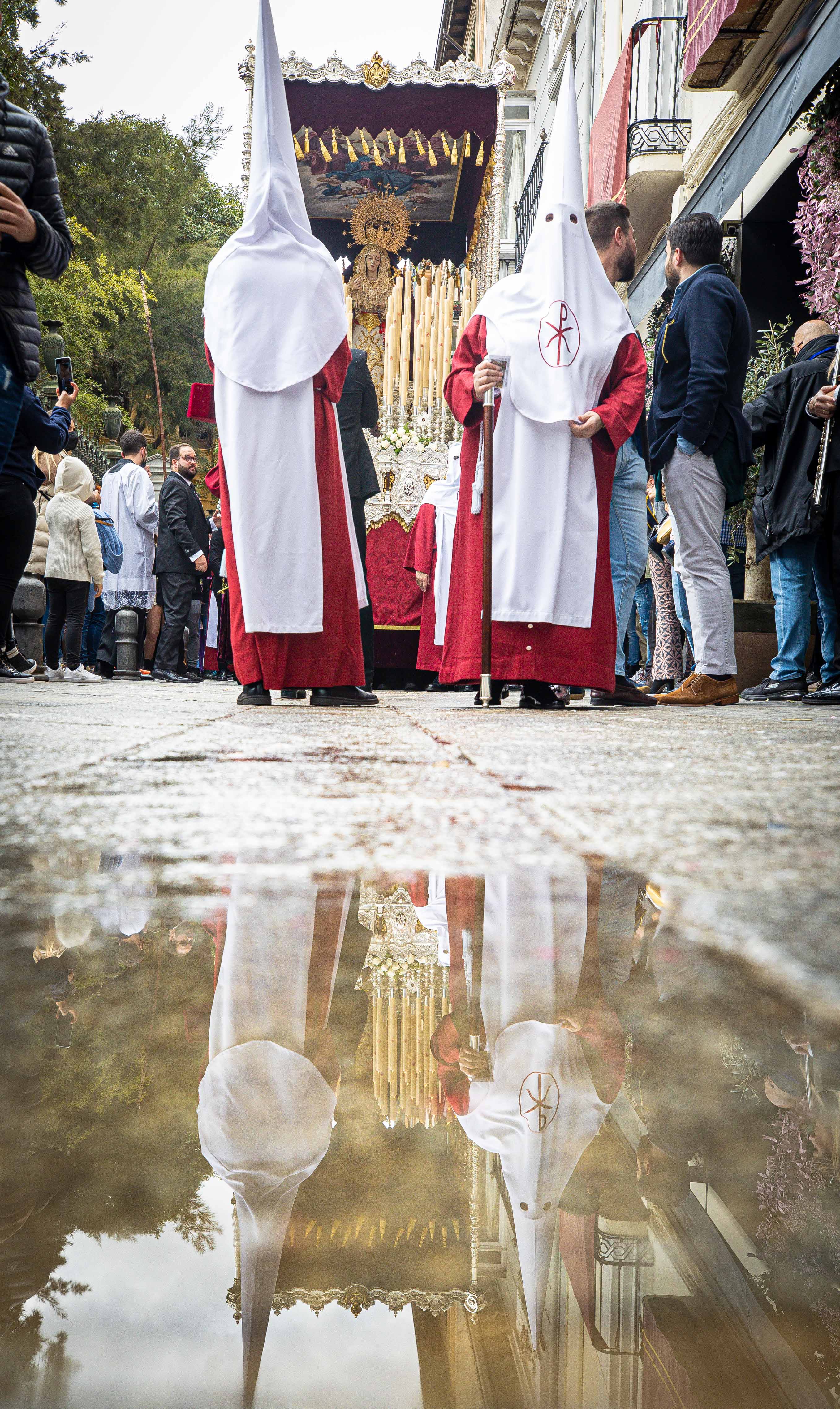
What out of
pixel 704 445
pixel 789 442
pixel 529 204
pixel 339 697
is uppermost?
pixel 529 204

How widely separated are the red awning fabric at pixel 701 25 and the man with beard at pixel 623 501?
13.8 feet

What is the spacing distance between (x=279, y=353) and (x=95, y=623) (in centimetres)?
600

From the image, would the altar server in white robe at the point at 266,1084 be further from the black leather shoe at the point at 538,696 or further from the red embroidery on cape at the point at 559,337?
the red embroidery on cape at the point at 559,337

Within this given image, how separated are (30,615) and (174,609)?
191cm

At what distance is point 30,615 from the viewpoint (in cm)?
655

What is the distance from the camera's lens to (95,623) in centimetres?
902

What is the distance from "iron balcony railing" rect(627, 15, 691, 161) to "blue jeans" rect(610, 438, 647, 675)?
7.06 metres

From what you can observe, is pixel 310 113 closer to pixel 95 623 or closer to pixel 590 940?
pixel 95 623

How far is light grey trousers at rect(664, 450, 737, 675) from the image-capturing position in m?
4.06

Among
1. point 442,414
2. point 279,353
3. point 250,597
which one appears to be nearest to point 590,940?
point 250,597

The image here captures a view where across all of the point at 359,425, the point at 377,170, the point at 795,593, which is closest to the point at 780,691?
the point at 795,593

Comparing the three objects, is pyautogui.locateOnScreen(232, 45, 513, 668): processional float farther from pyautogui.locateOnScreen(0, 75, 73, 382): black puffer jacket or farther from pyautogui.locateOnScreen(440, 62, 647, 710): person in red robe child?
pyautogui.locateOnScreen(0, 75, 73, 382): black puffer jacket

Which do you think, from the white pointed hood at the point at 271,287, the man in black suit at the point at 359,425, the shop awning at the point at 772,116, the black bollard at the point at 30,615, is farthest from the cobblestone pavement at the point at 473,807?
the shop awning at the point at 772,116

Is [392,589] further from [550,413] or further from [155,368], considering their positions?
[155,368]
